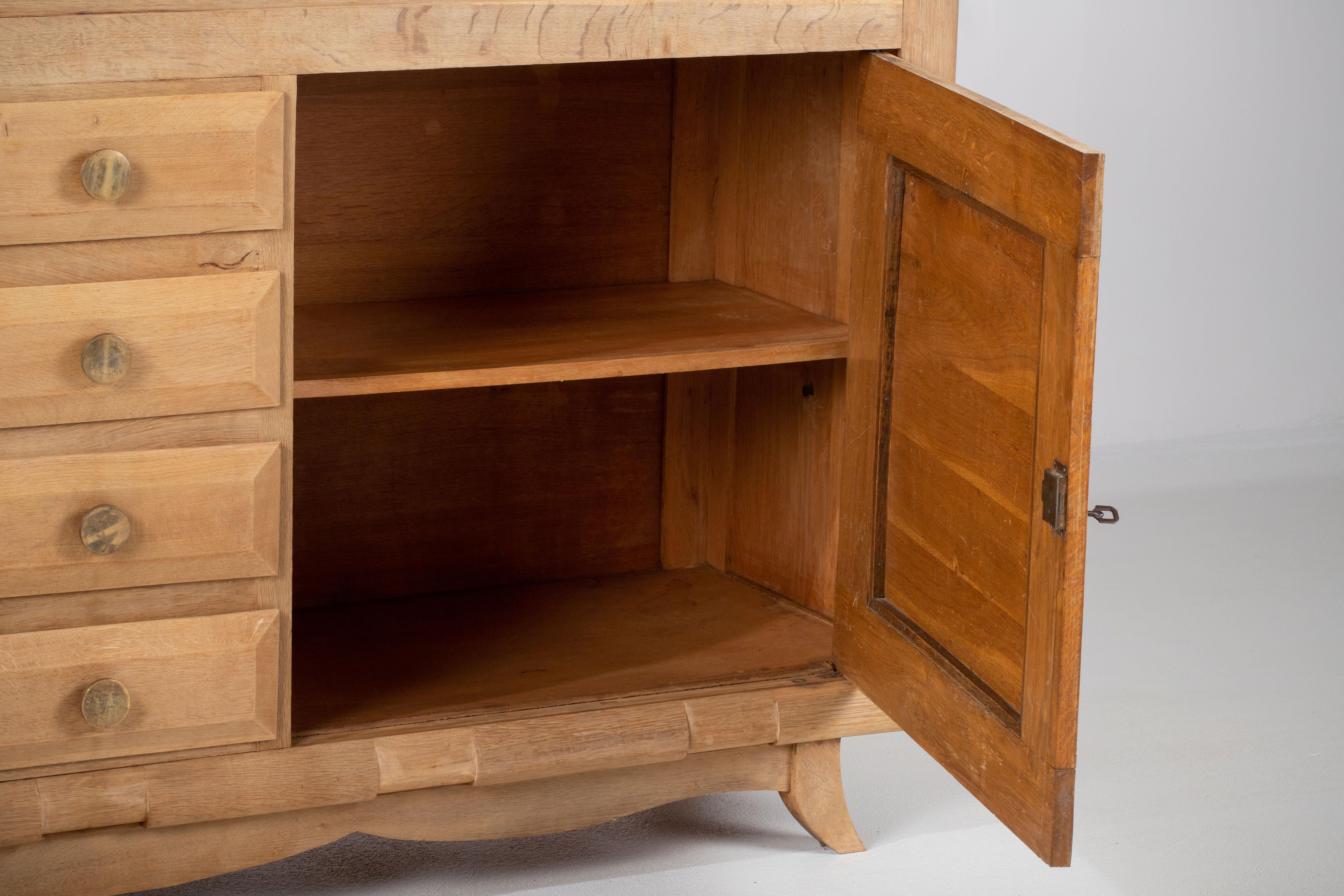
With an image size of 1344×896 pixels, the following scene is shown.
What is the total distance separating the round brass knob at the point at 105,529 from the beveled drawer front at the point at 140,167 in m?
0.26

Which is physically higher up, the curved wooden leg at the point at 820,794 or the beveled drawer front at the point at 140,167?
the beveled drawer front at the point at 140,167

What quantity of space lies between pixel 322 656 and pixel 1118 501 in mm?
1908

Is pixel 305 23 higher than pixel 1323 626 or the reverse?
higher

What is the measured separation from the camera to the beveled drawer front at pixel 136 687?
5.28ft

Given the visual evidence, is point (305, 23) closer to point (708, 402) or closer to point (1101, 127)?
point (708, 402)

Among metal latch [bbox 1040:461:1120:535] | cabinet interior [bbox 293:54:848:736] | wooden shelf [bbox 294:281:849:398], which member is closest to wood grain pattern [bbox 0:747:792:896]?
cabinet interior [bbox 293:54:848:736]

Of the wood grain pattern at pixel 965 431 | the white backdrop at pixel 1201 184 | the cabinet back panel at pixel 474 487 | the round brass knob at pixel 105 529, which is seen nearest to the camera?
the wood grain pattern at pixel 965 431

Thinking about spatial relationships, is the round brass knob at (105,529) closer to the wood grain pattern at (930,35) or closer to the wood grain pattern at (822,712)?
the wood grain pattern at (822,712)

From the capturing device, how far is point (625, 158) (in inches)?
90.5

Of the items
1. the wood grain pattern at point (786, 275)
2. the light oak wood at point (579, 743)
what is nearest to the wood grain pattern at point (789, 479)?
the wood grain pattern at point (786, 275)

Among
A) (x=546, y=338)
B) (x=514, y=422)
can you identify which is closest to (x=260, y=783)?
(x=546, y=338)

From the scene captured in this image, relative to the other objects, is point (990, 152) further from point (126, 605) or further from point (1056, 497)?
point (126, 605)

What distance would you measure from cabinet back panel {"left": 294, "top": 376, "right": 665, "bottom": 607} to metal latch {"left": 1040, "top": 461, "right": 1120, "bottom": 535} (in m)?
1.03

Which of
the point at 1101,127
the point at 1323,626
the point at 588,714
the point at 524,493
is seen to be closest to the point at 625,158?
the point at 524,493
